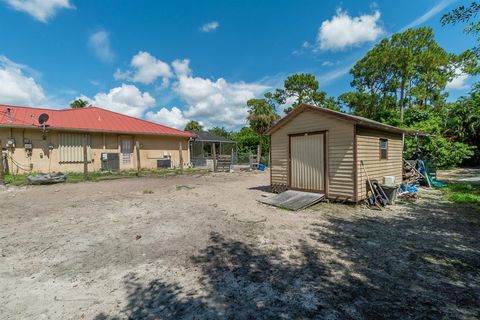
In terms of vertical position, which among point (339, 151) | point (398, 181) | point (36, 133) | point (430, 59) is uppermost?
point (430, 59)

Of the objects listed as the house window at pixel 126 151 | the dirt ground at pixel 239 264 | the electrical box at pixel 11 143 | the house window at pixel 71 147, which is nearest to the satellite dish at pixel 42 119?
the house window at pixel 71 147

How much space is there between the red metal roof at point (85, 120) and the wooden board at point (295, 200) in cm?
1375

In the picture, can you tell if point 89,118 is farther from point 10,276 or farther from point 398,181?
point 398,181

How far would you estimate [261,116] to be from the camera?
25781 mm

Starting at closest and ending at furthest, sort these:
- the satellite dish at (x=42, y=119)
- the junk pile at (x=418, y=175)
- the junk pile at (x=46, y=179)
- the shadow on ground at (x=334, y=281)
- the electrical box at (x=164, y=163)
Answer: the shadow on ground at (x=334, y=281) < the junk pile at (x=418, y=175) < the junk pile at (x=46, y=179) < the satellite dish at (x=42, y=119) < the electrical box at (x=164, y=163)

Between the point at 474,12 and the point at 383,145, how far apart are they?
417 cm

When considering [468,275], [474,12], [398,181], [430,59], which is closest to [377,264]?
[468,275]

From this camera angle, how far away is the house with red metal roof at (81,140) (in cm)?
1395

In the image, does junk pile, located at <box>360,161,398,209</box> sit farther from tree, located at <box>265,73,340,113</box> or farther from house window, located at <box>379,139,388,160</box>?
tree, located at <box>265,73,340,113</box>

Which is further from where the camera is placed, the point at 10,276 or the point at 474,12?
the point at 474,12

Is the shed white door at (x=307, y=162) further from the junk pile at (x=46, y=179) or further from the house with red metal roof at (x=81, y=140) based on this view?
the junk pile at (x=46, y=179)

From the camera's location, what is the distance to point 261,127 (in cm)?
2617

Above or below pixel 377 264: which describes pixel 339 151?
above

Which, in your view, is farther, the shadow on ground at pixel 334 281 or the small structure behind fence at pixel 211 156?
the small structure behind fence at pixel 211 156
